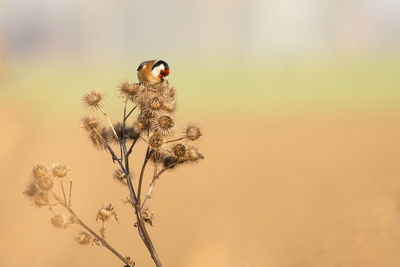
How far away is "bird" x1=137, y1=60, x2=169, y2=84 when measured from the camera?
3.01 meters

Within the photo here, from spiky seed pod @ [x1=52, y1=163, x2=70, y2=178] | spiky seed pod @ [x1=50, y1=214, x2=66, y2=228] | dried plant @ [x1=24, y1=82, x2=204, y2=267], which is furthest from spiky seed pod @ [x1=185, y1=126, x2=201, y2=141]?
spiky seed pod @ [x1=50, y1=214, x2=66, y2=228]

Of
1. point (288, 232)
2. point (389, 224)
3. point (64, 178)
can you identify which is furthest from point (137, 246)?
point (64, 178)

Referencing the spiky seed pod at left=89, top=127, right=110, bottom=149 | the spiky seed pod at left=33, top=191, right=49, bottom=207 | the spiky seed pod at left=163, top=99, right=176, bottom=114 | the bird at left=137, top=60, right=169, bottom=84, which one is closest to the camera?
the spiky seed pod at left=33, top=191, right=49, bottom=207

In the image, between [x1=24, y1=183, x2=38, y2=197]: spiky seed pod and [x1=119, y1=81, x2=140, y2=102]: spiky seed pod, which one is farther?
[x1=119, y1=81, x2=140, y2=102]: spiky seed pod

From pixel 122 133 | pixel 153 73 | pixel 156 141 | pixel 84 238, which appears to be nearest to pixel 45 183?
pixel 84 238

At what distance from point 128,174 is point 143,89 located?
45 centimetres

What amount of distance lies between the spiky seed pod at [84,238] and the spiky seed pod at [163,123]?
591 millimetres

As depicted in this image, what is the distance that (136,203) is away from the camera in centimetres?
263

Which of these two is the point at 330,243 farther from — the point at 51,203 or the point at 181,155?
the point at 51,203

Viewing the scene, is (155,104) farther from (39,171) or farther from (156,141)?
(39,171)

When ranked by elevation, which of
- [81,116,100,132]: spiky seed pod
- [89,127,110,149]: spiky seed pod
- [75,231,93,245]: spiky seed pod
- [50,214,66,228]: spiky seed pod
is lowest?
[75,231,93,245]: spiky seed pod

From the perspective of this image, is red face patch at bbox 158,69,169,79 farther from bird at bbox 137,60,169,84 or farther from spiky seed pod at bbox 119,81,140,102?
spiky seed pod at bbox 119,81,140,102

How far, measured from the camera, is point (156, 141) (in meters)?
2.70

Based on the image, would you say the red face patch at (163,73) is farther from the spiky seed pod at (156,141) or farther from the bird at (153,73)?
the spiky seed pod at (156,141)
